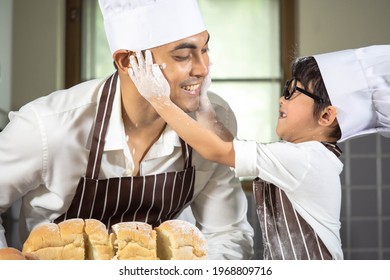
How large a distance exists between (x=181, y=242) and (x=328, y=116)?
0.35m

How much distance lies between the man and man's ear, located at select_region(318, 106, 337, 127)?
171 millimetres

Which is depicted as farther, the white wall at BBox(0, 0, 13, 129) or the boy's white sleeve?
the white wall at BBox(0, 0, 13, 129)

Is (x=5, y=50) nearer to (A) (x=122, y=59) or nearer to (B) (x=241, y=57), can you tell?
(A) (x=122, y=59)

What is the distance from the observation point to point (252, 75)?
1383 millimetres

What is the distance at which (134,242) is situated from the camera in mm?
1309

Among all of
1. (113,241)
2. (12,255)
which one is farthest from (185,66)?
(12,255)

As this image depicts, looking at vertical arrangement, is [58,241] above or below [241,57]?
below

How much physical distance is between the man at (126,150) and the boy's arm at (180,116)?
0.05 feet

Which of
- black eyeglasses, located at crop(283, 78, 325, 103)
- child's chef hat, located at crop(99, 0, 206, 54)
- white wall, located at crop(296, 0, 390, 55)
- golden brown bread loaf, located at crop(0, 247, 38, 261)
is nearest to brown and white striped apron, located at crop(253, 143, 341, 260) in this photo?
black eyeglasses, located at crop(283, 78, 325, 103)

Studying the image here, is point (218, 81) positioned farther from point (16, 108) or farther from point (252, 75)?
point (16, 108)

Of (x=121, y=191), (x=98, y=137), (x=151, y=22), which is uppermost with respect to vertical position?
(x=151, y=22)

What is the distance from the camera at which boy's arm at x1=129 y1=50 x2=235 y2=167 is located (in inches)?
50.1

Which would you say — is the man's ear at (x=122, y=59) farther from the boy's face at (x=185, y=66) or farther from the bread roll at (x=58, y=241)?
the bread roll at (x=58, y=241)

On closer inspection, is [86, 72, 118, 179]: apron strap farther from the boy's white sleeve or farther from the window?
the boy's white sleeve
